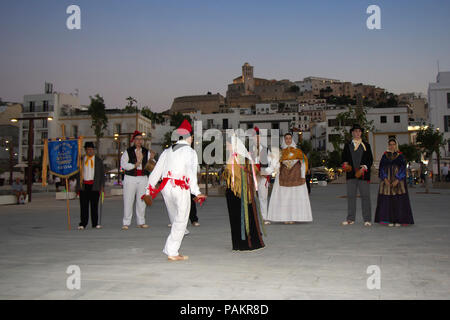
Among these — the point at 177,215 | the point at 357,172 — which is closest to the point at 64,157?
the point at 177,215

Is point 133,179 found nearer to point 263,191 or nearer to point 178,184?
point 263,191

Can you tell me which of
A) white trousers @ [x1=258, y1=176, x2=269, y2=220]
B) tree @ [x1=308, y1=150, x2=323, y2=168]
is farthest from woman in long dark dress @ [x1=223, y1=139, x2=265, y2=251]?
tree @ [x1=308, y1=150, x2=323, y2=168]

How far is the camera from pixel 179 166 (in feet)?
→ 20.2

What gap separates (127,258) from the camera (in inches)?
235

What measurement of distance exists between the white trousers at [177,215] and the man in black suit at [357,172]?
4.96m

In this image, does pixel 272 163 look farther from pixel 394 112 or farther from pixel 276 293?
pixel 394 112

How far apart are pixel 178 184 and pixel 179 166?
10.4 inches

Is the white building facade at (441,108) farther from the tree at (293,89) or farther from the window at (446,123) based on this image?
the tree at (293,89)

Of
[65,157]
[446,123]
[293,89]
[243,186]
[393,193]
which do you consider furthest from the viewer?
[293,89]

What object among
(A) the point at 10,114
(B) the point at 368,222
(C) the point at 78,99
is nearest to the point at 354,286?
(B) the point at 368,222

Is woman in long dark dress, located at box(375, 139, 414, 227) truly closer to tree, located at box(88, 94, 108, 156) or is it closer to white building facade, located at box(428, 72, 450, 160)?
white building facade, located at box(428, 72, 450, 160)

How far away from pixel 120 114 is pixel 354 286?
70112 mm

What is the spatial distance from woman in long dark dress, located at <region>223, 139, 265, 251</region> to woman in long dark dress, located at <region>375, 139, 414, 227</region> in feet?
12.8
